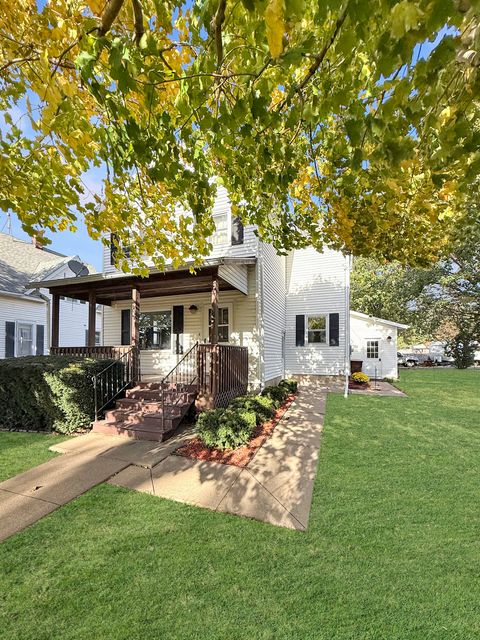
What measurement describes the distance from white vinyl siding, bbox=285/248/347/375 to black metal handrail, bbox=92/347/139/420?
24.5 feet

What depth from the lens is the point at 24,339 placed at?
14.1m

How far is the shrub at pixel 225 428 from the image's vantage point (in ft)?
18.4

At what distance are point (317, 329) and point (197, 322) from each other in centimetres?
565

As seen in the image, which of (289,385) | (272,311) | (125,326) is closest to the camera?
(289,385)

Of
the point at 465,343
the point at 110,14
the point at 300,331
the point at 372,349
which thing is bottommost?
the point at 372,349

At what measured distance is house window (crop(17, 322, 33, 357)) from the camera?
45.3ft

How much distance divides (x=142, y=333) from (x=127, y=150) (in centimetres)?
890

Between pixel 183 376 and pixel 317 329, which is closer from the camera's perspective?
pixel 183 376

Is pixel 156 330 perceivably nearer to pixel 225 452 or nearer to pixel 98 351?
pixel 98 351

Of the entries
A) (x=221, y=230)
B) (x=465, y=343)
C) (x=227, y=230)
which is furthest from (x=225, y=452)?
(x=465, y=343)

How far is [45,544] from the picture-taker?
3076 millimetres

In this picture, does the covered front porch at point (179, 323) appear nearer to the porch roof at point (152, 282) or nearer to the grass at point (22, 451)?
the porch roof at point (152, 282)

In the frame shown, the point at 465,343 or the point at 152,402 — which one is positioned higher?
the point at 465,343

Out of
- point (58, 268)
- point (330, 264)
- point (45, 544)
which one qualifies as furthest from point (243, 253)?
point (58, 268)
